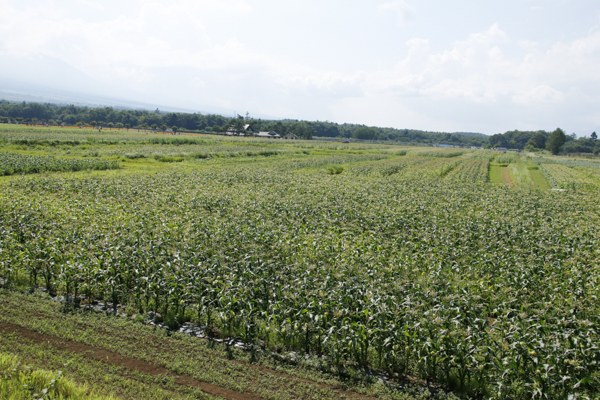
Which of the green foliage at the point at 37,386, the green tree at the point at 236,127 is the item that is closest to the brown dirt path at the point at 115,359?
the green foliage at the point at 37,386

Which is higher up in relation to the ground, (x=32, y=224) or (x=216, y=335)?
(x=32, y=224)

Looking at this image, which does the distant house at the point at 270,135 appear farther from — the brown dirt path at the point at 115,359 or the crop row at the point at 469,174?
the brown dirt path at the point at 115,359

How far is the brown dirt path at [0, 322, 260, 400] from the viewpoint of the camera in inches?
231

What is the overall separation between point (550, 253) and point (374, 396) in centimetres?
1049

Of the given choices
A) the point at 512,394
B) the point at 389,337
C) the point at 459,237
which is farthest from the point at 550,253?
the point at 389,337

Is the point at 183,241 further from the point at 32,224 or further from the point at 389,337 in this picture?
the point at 389,337

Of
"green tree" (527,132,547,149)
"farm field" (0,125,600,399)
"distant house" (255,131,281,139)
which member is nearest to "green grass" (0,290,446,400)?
"farm field" (0,125,600,399)

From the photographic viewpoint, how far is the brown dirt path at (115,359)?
586cm

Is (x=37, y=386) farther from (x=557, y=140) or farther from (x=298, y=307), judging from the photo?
(x=557, y=140)

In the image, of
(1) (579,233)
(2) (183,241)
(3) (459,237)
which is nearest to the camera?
(2) (183,241)

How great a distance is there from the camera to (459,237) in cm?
1446

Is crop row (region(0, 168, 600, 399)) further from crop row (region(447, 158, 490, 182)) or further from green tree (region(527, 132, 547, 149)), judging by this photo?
green tree (region(527, 132, 547, 149))

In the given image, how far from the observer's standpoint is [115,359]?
257 inches

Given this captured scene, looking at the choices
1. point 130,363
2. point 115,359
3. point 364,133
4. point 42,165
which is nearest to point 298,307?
point 130,363
